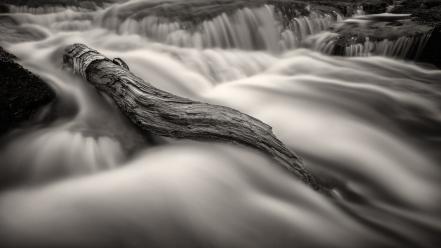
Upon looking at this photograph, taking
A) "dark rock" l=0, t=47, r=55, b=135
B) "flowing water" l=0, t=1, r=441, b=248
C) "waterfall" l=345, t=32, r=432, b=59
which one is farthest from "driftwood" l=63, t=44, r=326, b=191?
"waterfall" l=345, t=32, r=432, b=59

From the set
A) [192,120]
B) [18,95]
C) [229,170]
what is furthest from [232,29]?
[229,170]

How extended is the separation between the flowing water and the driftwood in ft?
0.30

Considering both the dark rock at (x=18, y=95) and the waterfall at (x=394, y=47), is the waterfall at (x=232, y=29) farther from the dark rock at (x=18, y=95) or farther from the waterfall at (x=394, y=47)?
the dark rock at (x=18, y=95)

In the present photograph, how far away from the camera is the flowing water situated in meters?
2.32

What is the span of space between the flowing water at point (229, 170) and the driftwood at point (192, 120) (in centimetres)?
9

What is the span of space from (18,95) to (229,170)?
85.4 inches

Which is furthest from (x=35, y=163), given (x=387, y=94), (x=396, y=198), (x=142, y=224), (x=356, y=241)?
(x=387, y=94)

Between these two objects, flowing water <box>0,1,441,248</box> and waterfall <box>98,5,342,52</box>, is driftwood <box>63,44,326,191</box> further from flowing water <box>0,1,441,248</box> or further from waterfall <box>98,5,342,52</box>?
waterfall <box>98,5,342,52</box>

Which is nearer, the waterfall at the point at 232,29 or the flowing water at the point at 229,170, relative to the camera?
the flowing water at the point at 229,170

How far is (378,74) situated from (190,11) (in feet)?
12.3

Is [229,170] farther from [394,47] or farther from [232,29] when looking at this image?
[394,47]

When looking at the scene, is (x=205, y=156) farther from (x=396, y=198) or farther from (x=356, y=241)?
(x=396, y=198)

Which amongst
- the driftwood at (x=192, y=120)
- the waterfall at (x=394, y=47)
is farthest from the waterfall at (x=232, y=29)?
the driftwood at (x=192, y=120)

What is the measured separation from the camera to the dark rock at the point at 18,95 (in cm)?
323
